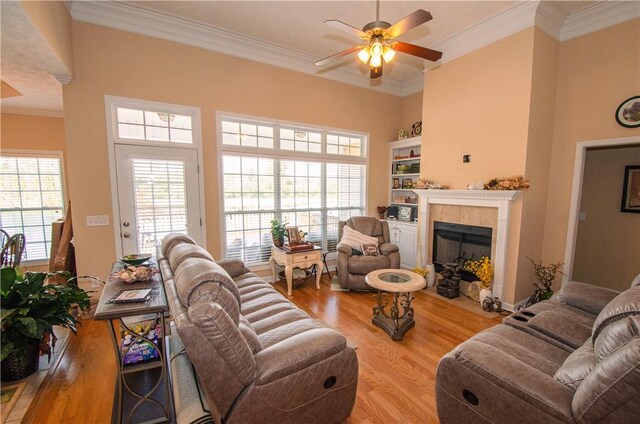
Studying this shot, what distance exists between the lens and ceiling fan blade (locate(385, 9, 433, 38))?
1.99 m

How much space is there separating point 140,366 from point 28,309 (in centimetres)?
103

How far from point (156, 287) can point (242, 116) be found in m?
2.85

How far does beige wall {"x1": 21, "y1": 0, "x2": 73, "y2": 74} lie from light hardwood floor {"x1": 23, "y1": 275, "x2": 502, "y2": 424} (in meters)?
2.76

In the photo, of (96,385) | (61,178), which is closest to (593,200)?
(96,385)

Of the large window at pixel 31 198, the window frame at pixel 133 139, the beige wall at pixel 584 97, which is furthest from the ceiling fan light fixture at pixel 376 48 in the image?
the large window at pixel 31 198

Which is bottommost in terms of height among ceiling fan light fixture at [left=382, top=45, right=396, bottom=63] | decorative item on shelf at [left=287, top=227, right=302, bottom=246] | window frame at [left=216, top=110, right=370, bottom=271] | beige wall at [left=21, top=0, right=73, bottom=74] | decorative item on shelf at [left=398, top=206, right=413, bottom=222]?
decorative item on shelf at [left=287, top=227, right=302, bottom=246]

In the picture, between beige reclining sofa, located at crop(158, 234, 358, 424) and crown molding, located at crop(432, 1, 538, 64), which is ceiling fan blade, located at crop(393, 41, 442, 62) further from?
beige reclining sofa, located at crop(158, 234, 358, 424)

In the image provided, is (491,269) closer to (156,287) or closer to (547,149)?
(547,149)

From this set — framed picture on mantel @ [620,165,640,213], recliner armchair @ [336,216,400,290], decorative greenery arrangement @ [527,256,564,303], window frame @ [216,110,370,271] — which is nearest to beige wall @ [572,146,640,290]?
framed picture on mantel @ [620,165,640,213]

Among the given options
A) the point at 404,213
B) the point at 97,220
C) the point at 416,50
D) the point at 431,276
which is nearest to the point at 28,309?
the point at 97,220

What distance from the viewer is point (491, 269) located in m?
3.63

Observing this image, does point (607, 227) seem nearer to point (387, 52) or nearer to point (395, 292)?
point (395, 292)

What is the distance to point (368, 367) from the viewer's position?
240 cm

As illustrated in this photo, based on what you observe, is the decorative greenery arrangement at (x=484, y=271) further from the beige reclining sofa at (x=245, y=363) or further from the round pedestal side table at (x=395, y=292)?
the beige reclining sofa at (x=245, y=363)
